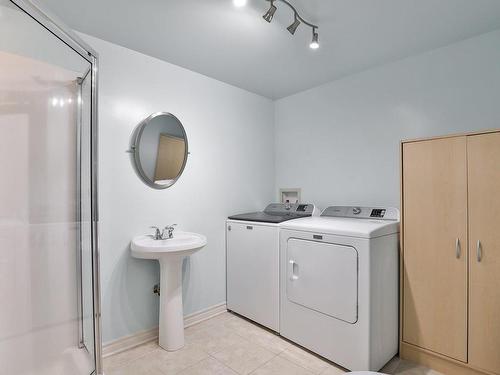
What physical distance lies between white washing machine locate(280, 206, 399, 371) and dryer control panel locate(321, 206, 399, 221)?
24mm

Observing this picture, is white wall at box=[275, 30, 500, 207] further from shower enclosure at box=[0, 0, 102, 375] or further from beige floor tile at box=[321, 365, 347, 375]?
shower enclosure at box=[0, 0, 102, 375]

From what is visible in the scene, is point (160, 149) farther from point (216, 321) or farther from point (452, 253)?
point (452, 253)

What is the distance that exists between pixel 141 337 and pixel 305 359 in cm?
133

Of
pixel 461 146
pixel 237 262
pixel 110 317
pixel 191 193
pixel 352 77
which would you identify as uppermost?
pixel 352 77

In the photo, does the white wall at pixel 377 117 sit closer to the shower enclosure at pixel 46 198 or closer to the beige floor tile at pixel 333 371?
the beige floor tile at pixel 333 371

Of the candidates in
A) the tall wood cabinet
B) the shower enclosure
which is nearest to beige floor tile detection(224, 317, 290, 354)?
the tall wood cabinet

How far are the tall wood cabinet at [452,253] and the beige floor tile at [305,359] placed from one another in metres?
0.64

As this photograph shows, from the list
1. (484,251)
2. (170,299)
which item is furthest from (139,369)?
(484,251)

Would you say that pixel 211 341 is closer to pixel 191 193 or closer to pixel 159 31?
pixel 191 193

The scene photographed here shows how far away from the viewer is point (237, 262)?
8.72 feet

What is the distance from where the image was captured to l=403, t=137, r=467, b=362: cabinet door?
1714mm

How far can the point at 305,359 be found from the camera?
1959 mm

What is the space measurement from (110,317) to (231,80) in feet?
8.01

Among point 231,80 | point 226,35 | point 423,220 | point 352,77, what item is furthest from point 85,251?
point 352,77
